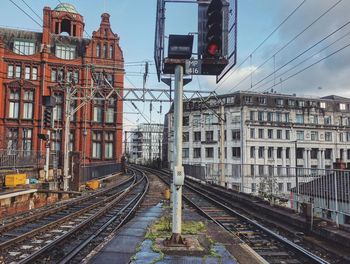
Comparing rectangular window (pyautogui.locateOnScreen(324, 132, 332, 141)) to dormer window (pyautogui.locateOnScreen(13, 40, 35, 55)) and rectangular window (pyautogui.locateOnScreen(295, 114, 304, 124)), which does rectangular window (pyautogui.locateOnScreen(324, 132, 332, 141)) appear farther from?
dormer window (pyautogui.locateOnScreen(13, 40, 35, 55))

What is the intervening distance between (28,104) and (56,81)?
529cm

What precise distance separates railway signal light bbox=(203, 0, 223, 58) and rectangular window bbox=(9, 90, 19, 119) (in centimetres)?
4804

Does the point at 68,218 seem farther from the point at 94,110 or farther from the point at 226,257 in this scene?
the point at 94,110

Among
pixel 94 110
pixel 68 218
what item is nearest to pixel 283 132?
pixel 94 110

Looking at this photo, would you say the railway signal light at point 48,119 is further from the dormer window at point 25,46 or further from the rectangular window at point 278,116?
the rectangular window at point 278,116

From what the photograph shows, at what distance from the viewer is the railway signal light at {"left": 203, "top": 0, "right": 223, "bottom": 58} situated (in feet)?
24.8

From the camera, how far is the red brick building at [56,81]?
5016cm

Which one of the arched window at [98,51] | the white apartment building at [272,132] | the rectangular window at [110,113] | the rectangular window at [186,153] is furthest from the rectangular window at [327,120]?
the arched window at [98,51]

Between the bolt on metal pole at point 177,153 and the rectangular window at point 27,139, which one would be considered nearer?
the bolt on metal pole at point 177,153

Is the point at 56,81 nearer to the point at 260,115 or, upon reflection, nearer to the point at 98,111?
the point at 98,111

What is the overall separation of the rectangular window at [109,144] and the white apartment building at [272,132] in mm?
14703

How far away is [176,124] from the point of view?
26.4 feet

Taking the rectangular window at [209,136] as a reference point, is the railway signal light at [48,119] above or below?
below

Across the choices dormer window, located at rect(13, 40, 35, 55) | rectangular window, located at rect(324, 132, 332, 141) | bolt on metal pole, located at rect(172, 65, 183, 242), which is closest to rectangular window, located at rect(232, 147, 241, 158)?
rectangular window, located at rect(324, 132, 332, 141)
